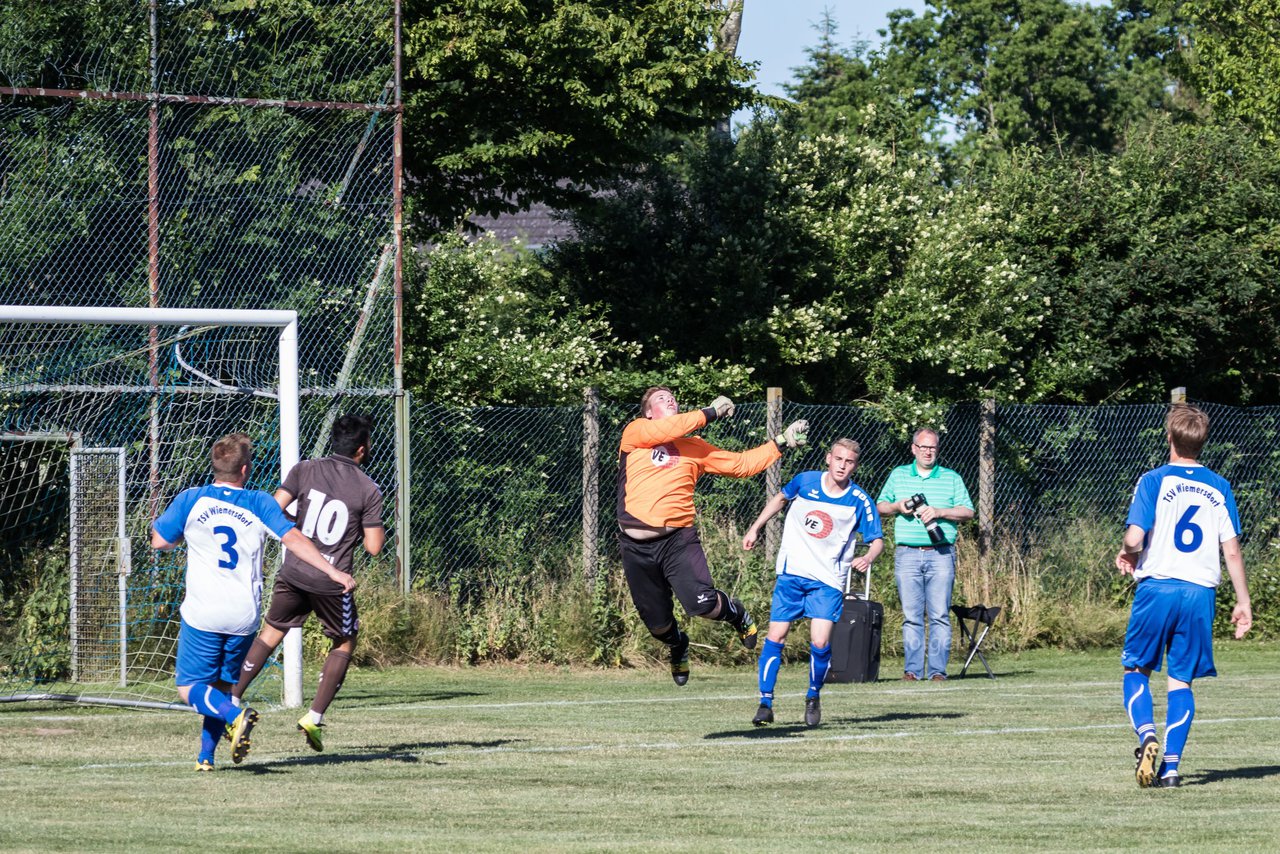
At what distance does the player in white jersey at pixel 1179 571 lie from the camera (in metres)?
8.55

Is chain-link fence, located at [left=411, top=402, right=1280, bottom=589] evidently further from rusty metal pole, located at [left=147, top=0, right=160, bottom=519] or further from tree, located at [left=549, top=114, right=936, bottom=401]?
tree, located at [left=549, top=114, right=936, bottom=401]

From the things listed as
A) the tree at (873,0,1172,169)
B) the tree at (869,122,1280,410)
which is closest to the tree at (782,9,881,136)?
the tree at (873,0,1172,169)

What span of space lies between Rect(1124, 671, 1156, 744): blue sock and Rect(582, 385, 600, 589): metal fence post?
7.53m

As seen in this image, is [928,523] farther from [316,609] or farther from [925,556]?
[316,609]

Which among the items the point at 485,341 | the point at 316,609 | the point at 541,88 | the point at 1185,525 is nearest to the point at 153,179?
the point at 485,341

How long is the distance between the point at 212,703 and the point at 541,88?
11.1 metres

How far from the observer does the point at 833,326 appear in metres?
21.1

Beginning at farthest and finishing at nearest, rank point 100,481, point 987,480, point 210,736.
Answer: point 987,480 → point 100,481 → point 210,736

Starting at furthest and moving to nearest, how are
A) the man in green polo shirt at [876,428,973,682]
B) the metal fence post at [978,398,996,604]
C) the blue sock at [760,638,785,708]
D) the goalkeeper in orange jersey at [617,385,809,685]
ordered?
the metal fence post at [978,398,996,604] → the man in green polo shirt at [876,428,973,682] → the goalkeeper in orange jersey at [617,385,809,685] → the blue sock at [760,638,785,708]

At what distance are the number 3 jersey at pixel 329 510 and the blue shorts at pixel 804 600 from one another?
2.79m

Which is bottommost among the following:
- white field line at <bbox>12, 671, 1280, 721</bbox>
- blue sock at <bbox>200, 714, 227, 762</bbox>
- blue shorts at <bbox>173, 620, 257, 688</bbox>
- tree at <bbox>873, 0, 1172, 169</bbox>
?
white field line at <bbox>12, 671, 1280, 721</bbox>

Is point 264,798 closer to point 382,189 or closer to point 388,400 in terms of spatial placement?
point 388,400

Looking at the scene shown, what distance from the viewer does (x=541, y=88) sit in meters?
18.7

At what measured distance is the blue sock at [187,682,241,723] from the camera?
340 inches
